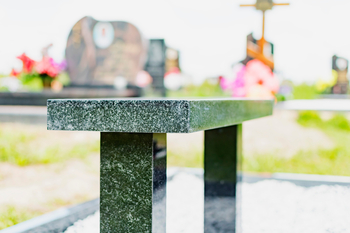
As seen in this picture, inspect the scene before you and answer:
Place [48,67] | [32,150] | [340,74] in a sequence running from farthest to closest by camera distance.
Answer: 1. [340,74]
2. [48,67]
3. [32,150]

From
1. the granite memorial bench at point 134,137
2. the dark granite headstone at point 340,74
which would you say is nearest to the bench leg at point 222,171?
the granite memorial bench at point 134,137

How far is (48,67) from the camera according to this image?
7.66 m

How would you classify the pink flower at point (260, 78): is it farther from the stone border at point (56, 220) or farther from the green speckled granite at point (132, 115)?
the green speckled granite at point (132, 115)

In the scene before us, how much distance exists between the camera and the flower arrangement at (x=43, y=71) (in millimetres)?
7684

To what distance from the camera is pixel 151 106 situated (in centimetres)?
83

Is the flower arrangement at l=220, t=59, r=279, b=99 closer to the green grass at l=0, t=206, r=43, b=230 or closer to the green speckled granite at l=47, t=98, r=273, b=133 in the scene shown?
the green grass at l=0, t=206, r=43, b=230

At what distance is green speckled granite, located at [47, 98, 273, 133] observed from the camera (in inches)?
32.0

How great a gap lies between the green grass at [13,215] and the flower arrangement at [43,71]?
5.59 metres

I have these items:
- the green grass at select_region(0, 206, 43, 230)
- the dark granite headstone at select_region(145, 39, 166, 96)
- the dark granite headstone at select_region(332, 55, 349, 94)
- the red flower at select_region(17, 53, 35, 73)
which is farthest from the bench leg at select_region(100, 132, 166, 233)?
the dark granite headstone at select_region(332, 55, 349, 94)

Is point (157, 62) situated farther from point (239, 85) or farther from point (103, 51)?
point (239, 85)

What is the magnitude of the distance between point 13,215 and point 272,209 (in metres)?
1.54

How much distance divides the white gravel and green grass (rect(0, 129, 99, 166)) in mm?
1599

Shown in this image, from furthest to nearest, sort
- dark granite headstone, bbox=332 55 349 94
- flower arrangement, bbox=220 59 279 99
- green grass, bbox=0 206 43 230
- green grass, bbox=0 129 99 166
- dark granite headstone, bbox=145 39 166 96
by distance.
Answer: dark granite headstone, bbox=332 55 349 94 < dark granite headstone, bbox=145 39 166 96 < green grass, bbox=0 129 99 166 < flower arrangement, bbox=220 59 279 99 < green grass, bbox=0 206 43 230

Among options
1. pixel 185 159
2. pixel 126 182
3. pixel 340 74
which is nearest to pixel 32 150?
pixel 185 159
